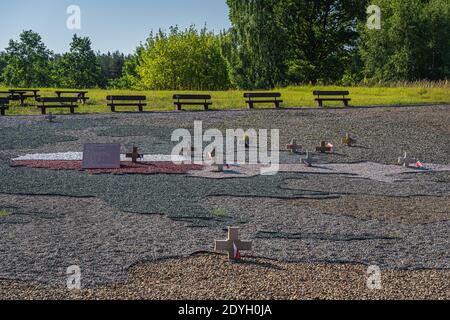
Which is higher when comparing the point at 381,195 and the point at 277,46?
the point at 277,46

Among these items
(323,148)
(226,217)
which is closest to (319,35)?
(323,148)

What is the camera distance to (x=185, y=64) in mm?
68500

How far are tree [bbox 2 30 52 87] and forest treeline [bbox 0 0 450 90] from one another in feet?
70.0

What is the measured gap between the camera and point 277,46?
2383 inches

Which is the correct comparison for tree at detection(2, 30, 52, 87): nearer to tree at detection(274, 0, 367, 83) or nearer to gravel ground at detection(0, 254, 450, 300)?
tree at detection(274, 0, 367, 83)

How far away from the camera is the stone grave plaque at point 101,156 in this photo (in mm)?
14969

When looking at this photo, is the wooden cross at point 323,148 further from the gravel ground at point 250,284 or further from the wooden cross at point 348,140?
the gravel ground at point 250,284

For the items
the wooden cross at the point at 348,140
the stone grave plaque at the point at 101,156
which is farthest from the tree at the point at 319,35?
the stone grave plaque at the point at 101,156

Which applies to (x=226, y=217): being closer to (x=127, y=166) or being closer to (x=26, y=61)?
(x=127, y=166)

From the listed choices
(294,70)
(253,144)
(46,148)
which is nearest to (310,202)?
(253,144)

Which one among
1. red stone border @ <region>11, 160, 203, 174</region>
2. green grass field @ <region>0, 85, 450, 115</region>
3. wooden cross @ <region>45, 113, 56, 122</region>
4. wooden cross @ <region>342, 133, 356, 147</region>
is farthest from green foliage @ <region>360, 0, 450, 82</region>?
red stone border @ <region>11, 160, 203, 174</region>

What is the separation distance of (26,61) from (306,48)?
1922 inches
